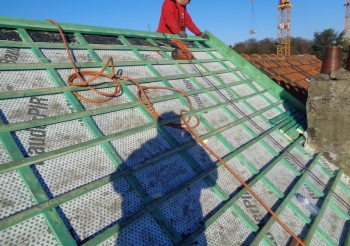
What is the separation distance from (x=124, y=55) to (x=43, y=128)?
1.83 meters

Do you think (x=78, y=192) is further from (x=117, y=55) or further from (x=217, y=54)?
(x=217, y=54)

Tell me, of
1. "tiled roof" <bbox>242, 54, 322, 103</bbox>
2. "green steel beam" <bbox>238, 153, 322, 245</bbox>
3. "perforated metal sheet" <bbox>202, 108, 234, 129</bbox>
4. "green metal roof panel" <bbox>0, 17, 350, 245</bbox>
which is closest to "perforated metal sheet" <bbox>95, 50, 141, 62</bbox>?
"green metal roof panel" <bbox>0, 17, 350, 245</bbox>

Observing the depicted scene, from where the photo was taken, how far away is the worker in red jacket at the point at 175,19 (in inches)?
225

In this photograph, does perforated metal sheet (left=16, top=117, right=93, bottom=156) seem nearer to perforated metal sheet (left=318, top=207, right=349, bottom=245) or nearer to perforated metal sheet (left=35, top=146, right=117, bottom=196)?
perforated metal sheet (left=35, top=146, right=117, bottom=196)

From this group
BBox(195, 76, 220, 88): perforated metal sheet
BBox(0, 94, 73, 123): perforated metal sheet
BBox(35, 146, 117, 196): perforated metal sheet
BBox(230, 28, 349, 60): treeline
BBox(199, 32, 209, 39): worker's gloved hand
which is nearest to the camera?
BBox(35, 146, 117, 196): perforated metal sheet

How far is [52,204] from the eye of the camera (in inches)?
62.3

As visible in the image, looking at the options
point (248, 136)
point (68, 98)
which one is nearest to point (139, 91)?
point (68, 98)

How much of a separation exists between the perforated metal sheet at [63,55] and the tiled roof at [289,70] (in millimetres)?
4445

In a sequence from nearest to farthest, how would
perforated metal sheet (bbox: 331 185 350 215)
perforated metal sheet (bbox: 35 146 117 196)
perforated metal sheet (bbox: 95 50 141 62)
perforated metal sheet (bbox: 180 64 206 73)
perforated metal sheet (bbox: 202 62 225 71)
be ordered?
perforated metal sheet (bbox: 35 146 117 196) → perforated metal sheet (bbox: 331 185 350 215) → perforated metal sheet (bbox: 95 50 141 62) → perforated metal sheet (bbox: 180 64 206 73) → perforated metal sheet (bbox: 202 62 225 71)

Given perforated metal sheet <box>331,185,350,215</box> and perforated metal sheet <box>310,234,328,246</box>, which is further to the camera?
perforated metal sheet <box>331,185,350,215</box>

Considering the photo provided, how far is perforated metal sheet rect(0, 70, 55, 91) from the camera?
2223mm

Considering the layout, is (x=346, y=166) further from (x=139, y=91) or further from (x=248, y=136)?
(x=139, y=91)

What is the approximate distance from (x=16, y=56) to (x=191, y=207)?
7.25 ft

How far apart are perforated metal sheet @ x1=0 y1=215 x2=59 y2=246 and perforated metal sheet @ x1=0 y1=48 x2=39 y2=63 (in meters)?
1.66
